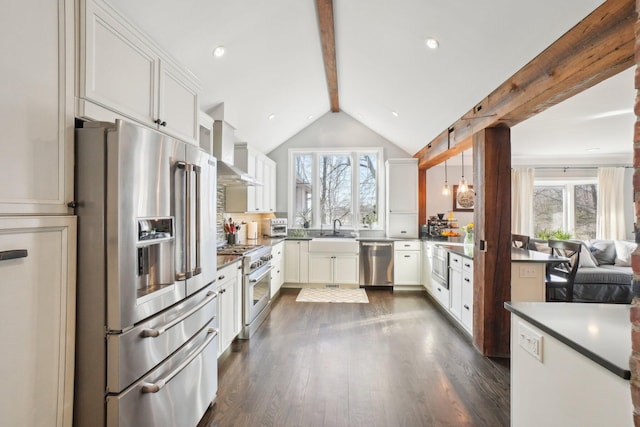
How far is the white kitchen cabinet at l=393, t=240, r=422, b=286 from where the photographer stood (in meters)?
5.06

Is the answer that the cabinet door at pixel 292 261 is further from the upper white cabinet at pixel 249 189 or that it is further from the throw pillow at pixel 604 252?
the throw pillow at pixel 604 252

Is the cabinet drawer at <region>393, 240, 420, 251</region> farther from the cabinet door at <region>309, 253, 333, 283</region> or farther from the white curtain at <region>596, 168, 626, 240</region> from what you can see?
the white curtain at <region>596, 168, 626, 240</region>

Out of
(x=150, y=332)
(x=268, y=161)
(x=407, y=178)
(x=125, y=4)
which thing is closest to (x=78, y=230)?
(x=150, y=332)

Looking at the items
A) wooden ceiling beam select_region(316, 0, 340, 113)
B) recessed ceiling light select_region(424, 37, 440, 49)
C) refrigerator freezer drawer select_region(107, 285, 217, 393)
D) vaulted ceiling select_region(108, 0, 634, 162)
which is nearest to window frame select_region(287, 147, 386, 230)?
vaulted ceiling select_region(108, 0, 634, 162)

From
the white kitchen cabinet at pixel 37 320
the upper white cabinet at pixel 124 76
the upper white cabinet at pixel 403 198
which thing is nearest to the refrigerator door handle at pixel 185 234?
the upper white cabinet at pixel 124 76

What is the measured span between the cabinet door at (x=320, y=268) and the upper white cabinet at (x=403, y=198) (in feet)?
4.18

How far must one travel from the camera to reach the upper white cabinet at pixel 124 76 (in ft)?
4.21

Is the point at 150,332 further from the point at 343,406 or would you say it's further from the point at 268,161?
the point at 268,161

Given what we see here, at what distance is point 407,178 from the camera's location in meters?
5.41

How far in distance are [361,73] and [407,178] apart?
223cm

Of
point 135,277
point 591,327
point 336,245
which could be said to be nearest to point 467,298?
point 591,327

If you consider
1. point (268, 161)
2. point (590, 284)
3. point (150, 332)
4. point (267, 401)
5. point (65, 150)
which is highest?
point (268, 161)

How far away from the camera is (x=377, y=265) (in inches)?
202

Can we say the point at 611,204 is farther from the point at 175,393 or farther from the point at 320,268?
the point at 175,393
